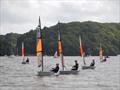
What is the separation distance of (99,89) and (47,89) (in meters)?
5.76

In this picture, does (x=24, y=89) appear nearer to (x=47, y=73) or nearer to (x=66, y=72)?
(x=47, y=73)

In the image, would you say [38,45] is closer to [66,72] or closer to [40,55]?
[40,55]

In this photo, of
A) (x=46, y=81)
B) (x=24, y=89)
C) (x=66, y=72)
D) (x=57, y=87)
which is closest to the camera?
(x=24, y=89)

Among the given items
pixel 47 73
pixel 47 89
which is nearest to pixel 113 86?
pixel 47 89

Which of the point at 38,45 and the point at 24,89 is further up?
the point at 38,45

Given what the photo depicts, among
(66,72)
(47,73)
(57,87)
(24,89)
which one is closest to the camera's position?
(24,89)

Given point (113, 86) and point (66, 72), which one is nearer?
point (113, 86)

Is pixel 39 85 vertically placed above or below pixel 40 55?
below

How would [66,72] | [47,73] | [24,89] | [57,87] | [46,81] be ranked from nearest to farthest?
[24,89], [57,87], [46,81], [47,73], [66,72]

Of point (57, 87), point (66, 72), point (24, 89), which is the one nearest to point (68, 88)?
point (57, 87)

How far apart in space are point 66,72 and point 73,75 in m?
1.52

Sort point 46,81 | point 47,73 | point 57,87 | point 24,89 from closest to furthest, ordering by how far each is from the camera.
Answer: point 24,89, point 57,87, point 46,81, point 47,73

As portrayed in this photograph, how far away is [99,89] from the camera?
155 feet

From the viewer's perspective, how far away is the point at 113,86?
50.9m
